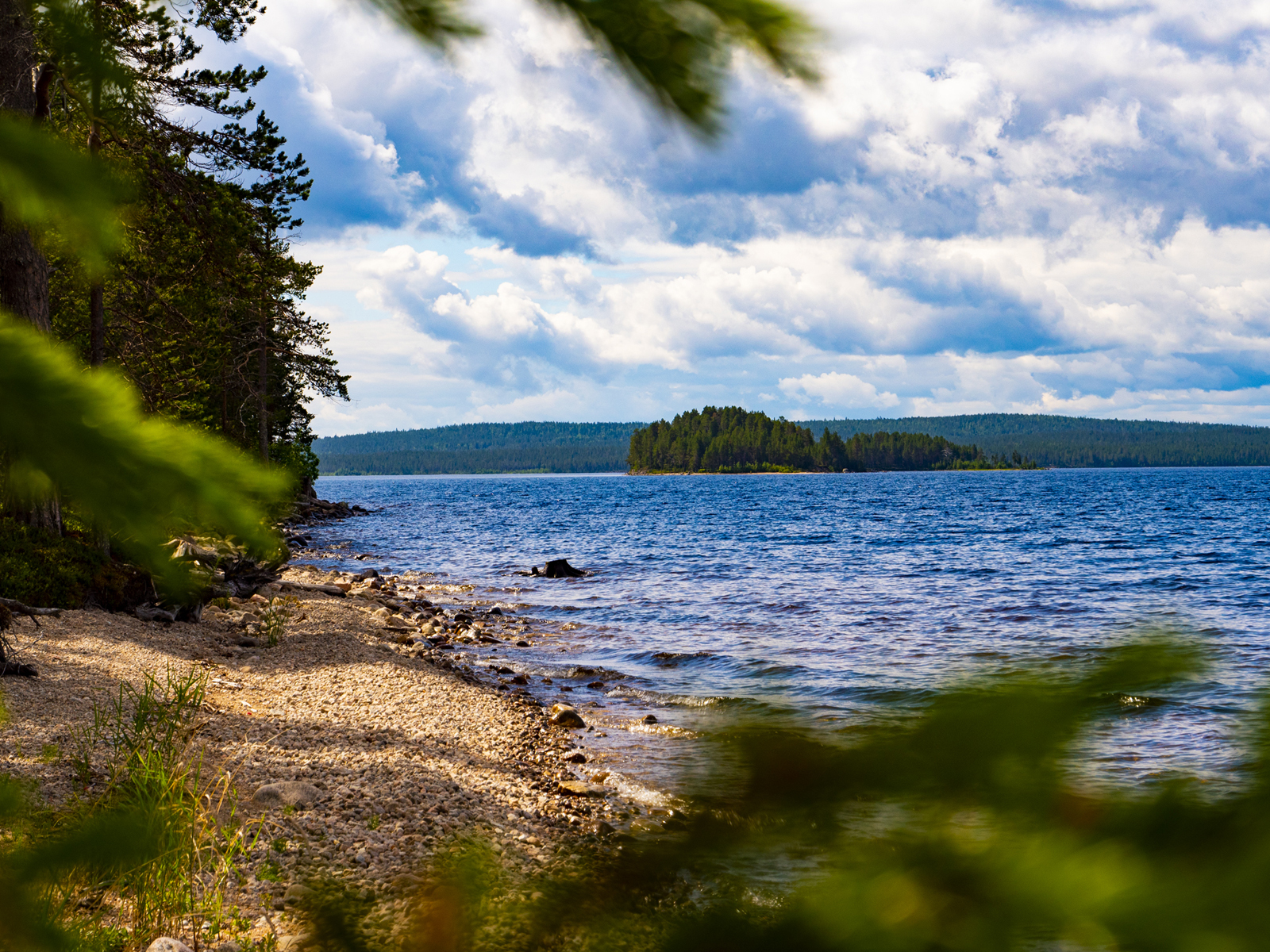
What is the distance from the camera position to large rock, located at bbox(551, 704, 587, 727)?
11536 mm

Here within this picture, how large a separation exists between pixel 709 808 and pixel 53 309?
73.6ft

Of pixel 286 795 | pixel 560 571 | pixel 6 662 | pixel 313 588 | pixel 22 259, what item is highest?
pixel 22 259

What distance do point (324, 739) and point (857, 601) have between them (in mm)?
16831

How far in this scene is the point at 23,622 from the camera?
33.7 feet

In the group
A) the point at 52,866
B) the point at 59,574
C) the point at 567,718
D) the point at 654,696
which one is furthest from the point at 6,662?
the point at 52,866

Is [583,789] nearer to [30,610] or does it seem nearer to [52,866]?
[30,610]

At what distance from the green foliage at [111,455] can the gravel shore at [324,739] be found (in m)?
2.65

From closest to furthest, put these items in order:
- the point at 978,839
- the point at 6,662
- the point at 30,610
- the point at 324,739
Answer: the point at 978,839 < the point at 6,662 < the point at 324,739 < the point at 30,610

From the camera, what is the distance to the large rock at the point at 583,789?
8539 mm

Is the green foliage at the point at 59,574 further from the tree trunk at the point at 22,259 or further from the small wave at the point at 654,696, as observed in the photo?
the small wave at the point at 654,696

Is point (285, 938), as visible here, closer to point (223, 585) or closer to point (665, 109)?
point (665, 109)

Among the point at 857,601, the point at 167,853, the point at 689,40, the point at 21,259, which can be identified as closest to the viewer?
the point at 689,40

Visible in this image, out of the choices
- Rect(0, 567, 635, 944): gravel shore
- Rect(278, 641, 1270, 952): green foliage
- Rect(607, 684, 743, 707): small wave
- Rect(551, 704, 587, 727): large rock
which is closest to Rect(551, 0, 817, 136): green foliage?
Rect(278, 641, 1270, 952): green foliage

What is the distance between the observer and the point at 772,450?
181 metres
